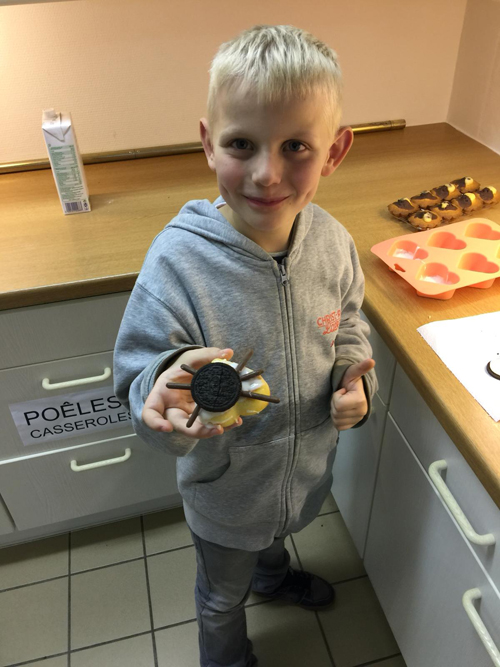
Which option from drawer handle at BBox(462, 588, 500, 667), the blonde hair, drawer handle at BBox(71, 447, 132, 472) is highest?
the blonde hair

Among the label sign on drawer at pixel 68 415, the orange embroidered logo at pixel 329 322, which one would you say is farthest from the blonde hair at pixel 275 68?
the label sign on drawer at pixel 68 415

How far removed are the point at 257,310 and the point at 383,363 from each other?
322mm

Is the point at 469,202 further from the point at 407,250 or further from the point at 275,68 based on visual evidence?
the point at 275,68

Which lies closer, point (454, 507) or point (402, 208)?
point (454, 507)

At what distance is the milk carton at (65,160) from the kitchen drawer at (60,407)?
35cm

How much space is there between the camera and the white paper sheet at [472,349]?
0.76 metres

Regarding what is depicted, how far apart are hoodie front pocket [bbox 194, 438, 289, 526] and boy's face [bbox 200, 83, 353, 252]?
0.34 meters

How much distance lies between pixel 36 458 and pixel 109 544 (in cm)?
38

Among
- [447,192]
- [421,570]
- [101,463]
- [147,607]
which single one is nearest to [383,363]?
[421,570]

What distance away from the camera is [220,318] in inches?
28.7

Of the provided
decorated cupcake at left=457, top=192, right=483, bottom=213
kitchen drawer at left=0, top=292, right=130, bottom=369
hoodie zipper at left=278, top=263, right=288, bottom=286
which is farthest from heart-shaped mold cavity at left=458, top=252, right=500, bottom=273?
kitchen drawer at left=0, top=292, right=130, bottom=369

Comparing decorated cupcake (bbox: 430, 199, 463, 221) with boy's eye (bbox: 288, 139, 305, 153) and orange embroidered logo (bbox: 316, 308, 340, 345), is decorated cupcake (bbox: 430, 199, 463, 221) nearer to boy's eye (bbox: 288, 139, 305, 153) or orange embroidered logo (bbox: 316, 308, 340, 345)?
orange embroidered logo (bbox: 316, 308, 340, 345)

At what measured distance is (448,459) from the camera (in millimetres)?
796

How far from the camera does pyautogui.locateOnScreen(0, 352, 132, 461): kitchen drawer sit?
1117 mm
